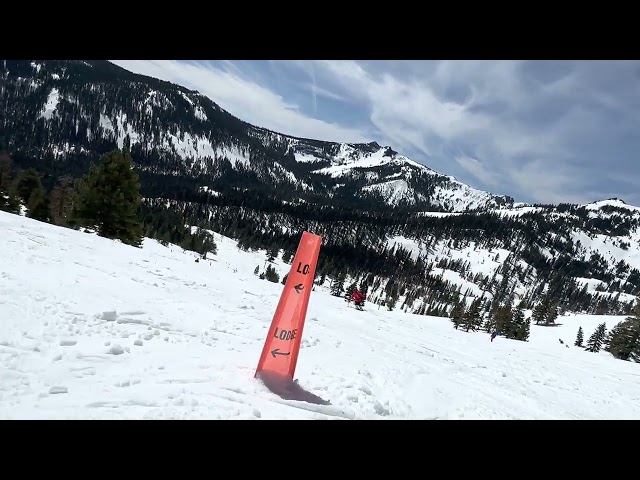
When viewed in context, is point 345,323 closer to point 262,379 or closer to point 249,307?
point 249,307

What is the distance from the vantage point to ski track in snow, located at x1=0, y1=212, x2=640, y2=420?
4.35 m

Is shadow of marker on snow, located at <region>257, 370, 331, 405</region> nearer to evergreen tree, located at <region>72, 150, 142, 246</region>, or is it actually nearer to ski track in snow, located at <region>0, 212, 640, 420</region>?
ski track in snow, located at <region>0, 212, 640, 420</region>

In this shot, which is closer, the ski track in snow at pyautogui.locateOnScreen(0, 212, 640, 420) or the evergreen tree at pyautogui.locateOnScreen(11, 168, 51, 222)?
the ski track in snow at pyautogui.locateOnScreen(0, 212, 640, 420)

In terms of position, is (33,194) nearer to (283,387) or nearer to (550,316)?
(283,387)

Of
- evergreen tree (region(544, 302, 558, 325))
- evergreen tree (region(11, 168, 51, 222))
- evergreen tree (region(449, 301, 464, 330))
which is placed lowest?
evergreen tree (region(449, 301, 464, 330))

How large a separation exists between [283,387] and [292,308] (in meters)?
1.25

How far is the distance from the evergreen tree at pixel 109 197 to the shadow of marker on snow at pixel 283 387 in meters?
22.7

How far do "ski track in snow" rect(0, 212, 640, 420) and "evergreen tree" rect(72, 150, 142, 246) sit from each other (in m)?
9.56

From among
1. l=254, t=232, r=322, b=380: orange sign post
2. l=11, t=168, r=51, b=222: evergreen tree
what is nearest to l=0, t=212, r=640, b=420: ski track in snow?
l=254, t=232, r=322, b=380: orange sign post

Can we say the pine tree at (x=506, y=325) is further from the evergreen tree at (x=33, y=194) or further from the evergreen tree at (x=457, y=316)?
the evergreen tree at (x=33, y=194)

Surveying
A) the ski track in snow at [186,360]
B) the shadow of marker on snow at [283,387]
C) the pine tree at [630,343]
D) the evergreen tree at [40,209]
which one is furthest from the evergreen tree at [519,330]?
the evergreen tree at [40,209]

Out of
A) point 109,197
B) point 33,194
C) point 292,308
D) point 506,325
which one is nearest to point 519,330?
point 506,325

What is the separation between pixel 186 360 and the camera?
Answer: 6238mm
